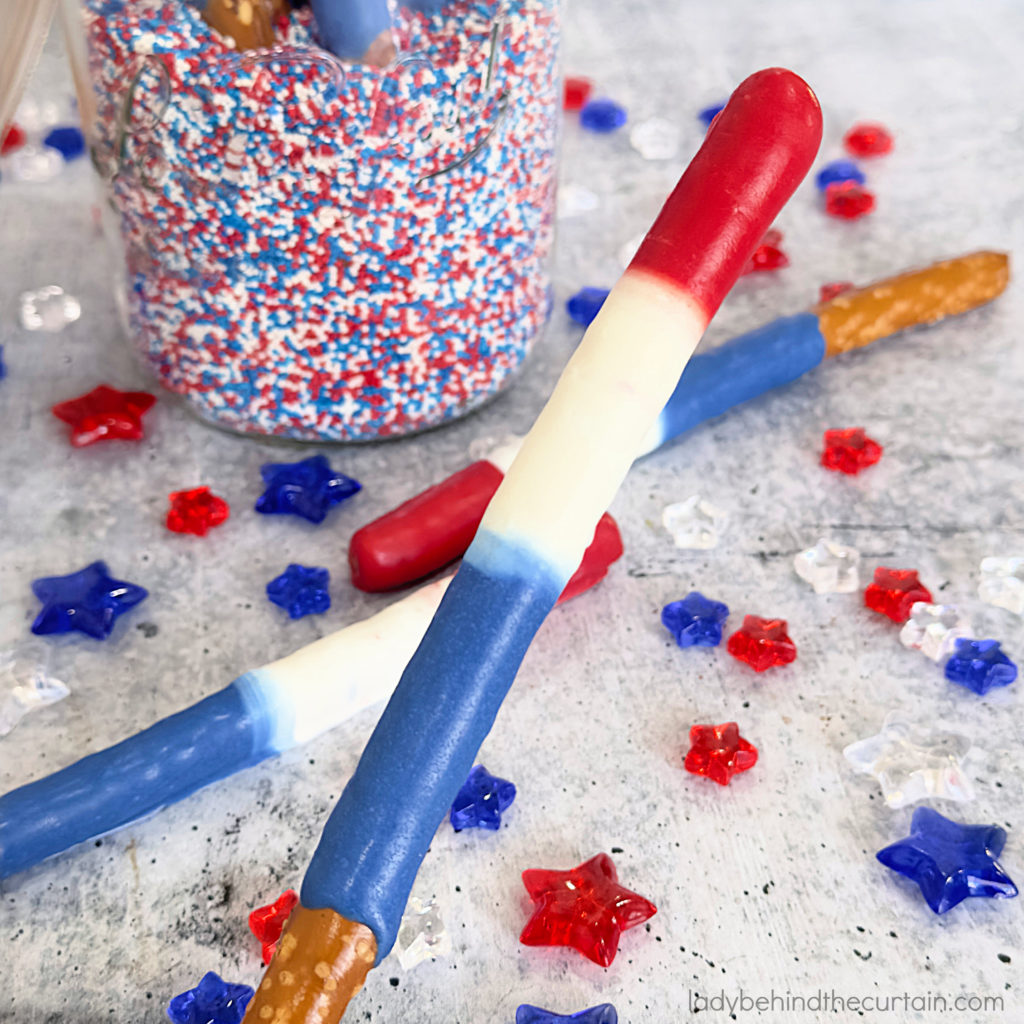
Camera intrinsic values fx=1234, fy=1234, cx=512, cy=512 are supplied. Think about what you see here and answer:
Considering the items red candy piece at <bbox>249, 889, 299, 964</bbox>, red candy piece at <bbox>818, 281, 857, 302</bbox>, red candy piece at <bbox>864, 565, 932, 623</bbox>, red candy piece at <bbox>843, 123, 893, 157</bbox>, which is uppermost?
red candy piece at <bbox>843, 123, 893, 157</bbox>

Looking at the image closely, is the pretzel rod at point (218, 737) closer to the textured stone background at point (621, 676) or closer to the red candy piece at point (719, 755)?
the textured stone background at point (621, 676)

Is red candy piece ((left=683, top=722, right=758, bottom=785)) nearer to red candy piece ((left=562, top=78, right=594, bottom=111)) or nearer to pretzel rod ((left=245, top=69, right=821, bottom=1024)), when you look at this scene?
pretzel rod ((left=245, top=69, right=821, bottom=1024))

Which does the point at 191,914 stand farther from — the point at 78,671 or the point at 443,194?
the point at 443,194

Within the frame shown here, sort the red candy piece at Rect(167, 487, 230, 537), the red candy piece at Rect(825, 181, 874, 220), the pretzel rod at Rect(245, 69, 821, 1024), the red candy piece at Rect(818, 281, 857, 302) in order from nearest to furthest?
1. the pretzel rod at Rect(245, 69, 821, 1024)
2. the red candy piece at Rect(167, 487, 230, 537)
3. the red candy piece at Rect(818, 281, 857, 302)
4. the red candy piece at Rect(825, 181, 874, 220)

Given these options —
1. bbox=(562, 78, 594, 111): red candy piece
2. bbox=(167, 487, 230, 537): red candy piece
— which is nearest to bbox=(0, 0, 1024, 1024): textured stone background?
bbox=(167, 487, 230, 537): red candy piece

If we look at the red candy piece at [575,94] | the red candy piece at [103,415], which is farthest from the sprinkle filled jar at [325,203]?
the red candy piece at [575,94]
